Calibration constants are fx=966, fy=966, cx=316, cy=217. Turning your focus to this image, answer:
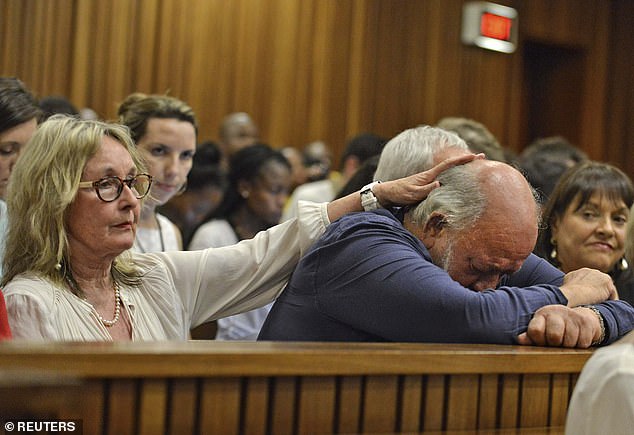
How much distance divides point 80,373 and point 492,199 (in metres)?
1.12

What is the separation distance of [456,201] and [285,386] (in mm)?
817

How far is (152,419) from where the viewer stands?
4.82 ft

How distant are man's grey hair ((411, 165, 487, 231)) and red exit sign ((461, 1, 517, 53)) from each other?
7446mm

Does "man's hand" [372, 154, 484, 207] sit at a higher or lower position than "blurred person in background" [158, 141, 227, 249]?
higher

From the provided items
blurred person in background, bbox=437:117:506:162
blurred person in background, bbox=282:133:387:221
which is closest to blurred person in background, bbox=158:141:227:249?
blurred person in background, bbox=282:133:387:221

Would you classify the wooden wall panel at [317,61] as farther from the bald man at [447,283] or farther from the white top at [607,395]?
the white top at [607,395]

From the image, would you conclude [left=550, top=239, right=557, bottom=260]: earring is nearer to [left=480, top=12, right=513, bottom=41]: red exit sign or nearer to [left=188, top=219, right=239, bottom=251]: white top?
[left=188, top=219, right=239, bottom=251]: white top

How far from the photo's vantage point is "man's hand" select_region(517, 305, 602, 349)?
2043 mm

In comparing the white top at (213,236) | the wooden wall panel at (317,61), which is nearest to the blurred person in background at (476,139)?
the white top at (213,236)

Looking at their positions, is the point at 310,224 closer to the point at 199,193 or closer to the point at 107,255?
the point at 107,255

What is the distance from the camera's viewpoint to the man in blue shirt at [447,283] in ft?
6.65

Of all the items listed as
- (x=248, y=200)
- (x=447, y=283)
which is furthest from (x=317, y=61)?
(x=447, y=283)

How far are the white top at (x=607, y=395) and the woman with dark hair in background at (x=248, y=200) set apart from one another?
2830 mm

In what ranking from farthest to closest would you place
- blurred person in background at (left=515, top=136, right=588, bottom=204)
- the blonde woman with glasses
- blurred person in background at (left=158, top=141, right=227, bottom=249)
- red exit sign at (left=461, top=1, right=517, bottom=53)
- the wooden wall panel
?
red exit sign at (left=461, top=1, right=517, bottom=53) → the wooden wall panel → blurred person in background at (left=158, top=141, right=227, bottom=249) → blurred person in background at (left=515, top=136, right=588, bottom=204) → the blonde woman with glasses
